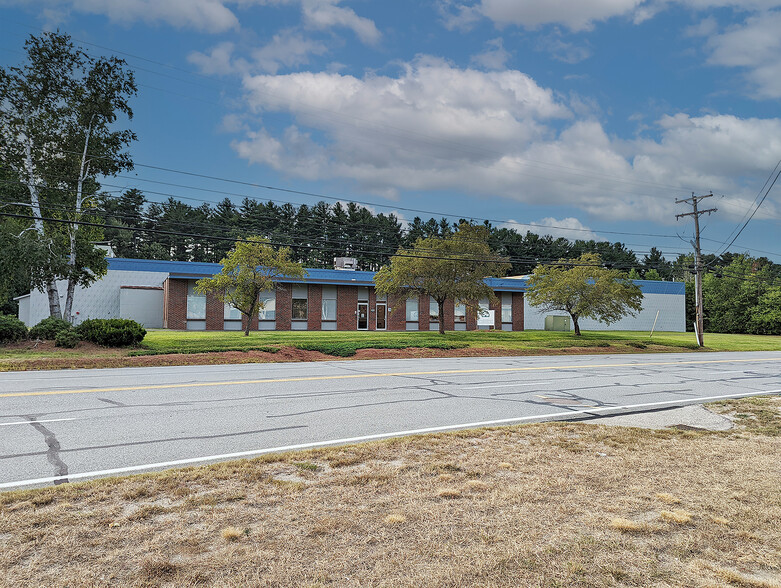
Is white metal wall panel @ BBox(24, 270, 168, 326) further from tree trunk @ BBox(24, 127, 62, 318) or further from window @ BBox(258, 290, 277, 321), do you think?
tree trunk @ BBox(24, 127, 62, 318)

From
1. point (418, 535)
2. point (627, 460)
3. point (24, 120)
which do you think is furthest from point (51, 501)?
point (24, 120)

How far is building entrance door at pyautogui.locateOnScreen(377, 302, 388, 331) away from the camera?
47.6 m

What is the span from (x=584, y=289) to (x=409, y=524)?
36.6 m

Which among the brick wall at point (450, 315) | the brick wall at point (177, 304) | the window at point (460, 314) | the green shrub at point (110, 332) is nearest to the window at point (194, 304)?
the brick wall at point (177, 304)

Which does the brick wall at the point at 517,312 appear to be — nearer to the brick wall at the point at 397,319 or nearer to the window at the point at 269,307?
the brick wall at the point at 397,319

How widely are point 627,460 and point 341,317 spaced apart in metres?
40.3

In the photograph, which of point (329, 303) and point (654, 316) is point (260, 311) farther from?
point (654, 316)

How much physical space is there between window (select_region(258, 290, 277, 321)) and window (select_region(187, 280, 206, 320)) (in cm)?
430

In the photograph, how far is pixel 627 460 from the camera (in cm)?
626

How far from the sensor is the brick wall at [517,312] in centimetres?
5278

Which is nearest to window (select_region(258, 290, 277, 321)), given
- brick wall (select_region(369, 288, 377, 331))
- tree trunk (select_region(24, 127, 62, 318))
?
brick wall (select_region(369, 288, 377, 331))

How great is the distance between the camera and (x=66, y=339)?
2117 cm

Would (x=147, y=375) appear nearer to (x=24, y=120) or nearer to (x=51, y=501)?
(x=51, y=501)

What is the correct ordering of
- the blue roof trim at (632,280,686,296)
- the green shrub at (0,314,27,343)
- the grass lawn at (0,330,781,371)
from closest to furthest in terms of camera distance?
the grass lawn at (0,330,781,371)
the green shrub at (0,314,27,343)
the blue roof trim at (632,280,686,296)
